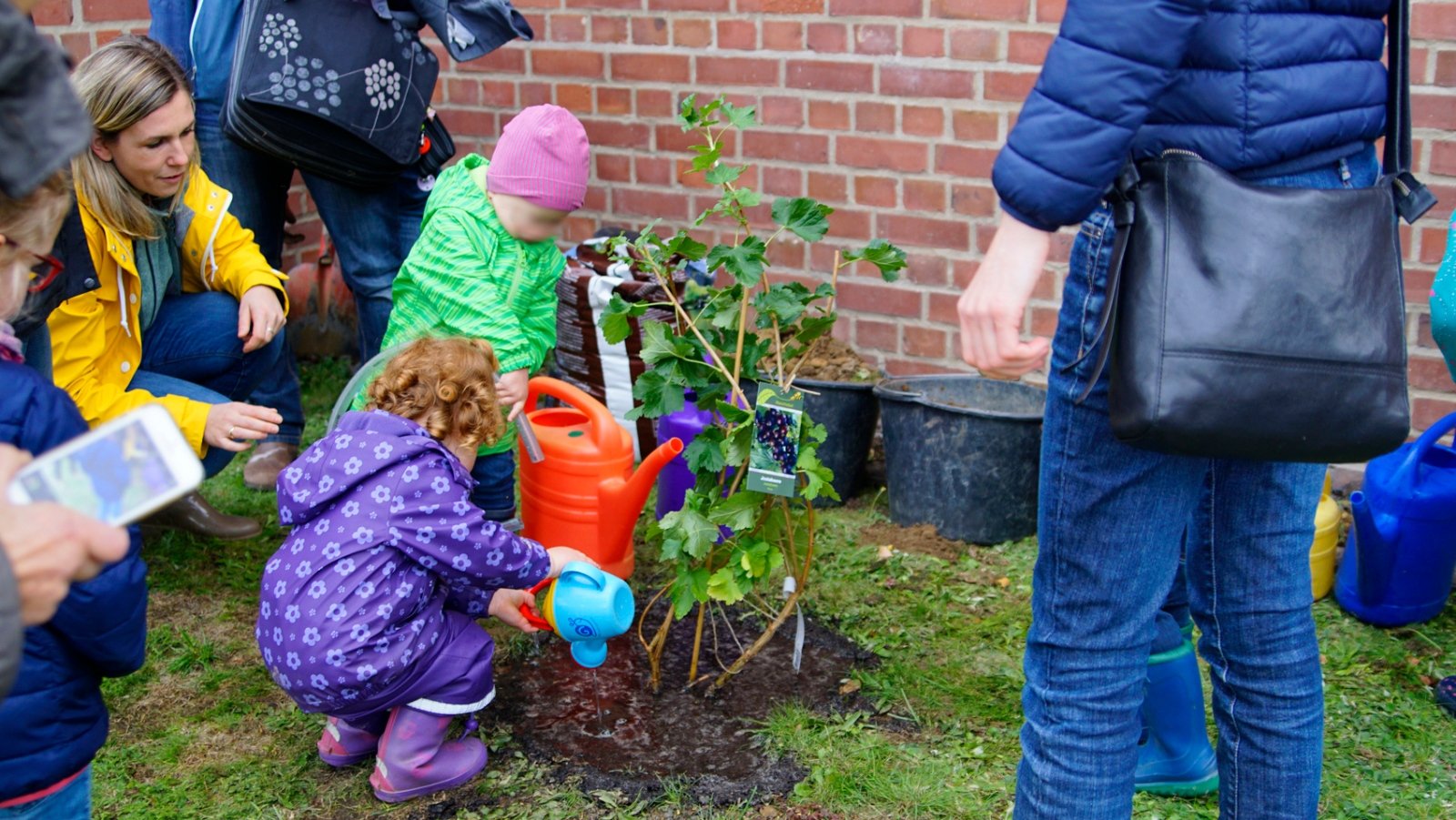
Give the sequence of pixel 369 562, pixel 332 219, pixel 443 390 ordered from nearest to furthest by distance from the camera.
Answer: pixel 369 562 < pixel 443 390 < pixel 332 219

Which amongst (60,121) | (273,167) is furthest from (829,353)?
(60,121)

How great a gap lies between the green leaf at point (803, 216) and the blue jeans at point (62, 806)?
149 cm

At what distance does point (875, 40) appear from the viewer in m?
3.95

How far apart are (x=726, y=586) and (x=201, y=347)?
155 cm

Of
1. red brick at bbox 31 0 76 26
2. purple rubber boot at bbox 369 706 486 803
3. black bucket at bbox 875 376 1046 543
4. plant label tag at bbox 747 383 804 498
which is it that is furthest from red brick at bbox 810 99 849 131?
red brick at bbox 31 0 76 26

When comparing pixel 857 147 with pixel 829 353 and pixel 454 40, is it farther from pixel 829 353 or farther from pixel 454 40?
pixel 454 40

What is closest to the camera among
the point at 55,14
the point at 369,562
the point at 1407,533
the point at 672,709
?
the point at 369,562

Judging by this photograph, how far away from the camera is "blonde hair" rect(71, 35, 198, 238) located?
2855mm

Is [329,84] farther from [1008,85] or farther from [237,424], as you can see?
[1008,85]

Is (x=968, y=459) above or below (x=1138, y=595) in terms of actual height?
below

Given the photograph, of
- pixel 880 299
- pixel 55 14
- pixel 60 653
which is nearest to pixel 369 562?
pixel 60 653

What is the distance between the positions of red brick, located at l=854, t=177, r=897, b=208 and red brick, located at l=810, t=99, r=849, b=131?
17cm

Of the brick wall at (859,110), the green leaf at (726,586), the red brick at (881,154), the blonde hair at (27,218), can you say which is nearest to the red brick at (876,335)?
the brick wall at (859,110)

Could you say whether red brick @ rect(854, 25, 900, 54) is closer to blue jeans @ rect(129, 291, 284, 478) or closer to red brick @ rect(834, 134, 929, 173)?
red brick @ rect(834, 134, 929, 173)
